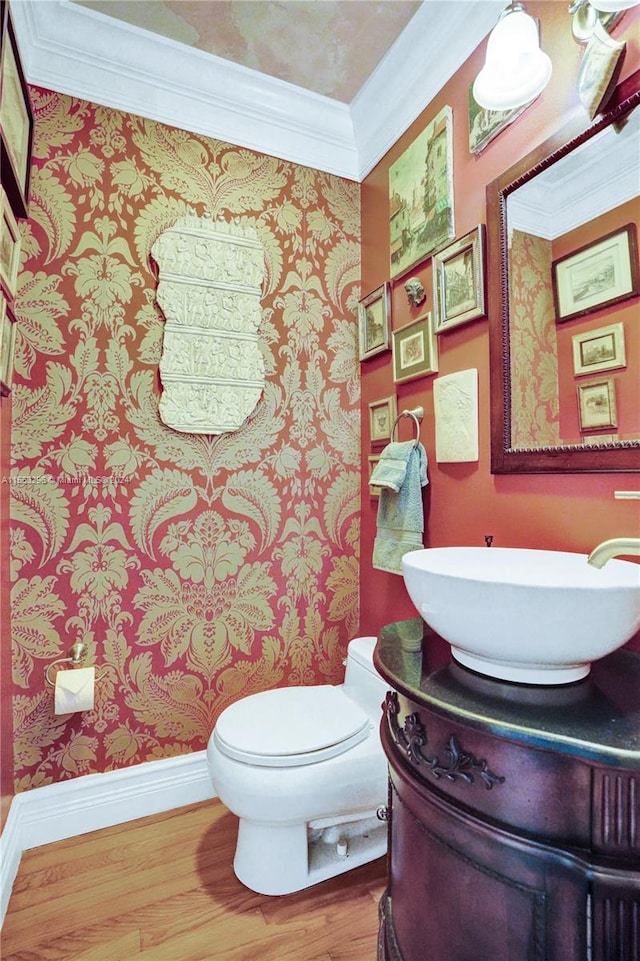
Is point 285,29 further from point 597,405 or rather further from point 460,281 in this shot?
point 597,405

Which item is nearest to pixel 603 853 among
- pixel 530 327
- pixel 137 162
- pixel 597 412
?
pixel 597 412

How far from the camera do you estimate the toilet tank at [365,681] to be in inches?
57.8

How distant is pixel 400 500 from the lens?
1.60 m

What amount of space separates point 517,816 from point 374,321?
1.69 m

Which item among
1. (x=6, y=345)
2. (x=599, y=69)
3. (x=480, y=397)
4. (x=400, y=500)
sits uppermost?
(x=599, y=69)

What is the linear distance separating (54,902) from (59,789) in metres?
0.32

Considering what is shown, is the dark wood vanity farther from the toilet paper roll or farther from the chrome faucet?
the toilet paper roll

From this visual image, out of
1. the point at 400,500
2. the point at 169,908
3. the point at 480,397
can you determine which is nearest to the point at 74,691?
the point at 169,908

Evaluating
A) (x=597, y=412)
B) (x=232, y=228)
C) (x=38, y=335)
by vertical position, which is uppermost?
(x=232, y=228)

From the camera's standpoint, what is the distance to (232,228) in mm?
1819

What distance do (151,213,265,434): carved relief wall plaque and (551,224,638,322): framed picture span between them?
1.09 m

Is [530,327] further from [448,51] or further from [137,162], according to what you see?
[137,162]

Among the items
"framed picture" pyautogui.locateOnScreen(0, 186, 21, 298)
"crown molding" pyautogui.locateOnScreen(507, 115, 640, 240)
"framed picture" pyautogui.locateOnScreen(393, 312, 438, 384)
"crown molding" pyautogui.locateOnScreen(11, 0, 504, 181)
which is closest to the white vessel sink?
"crown molding" pyautogui.locateOnScreen(507, 115, 640, 240)

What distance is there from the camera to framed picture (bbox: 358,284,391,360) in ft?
6.00
